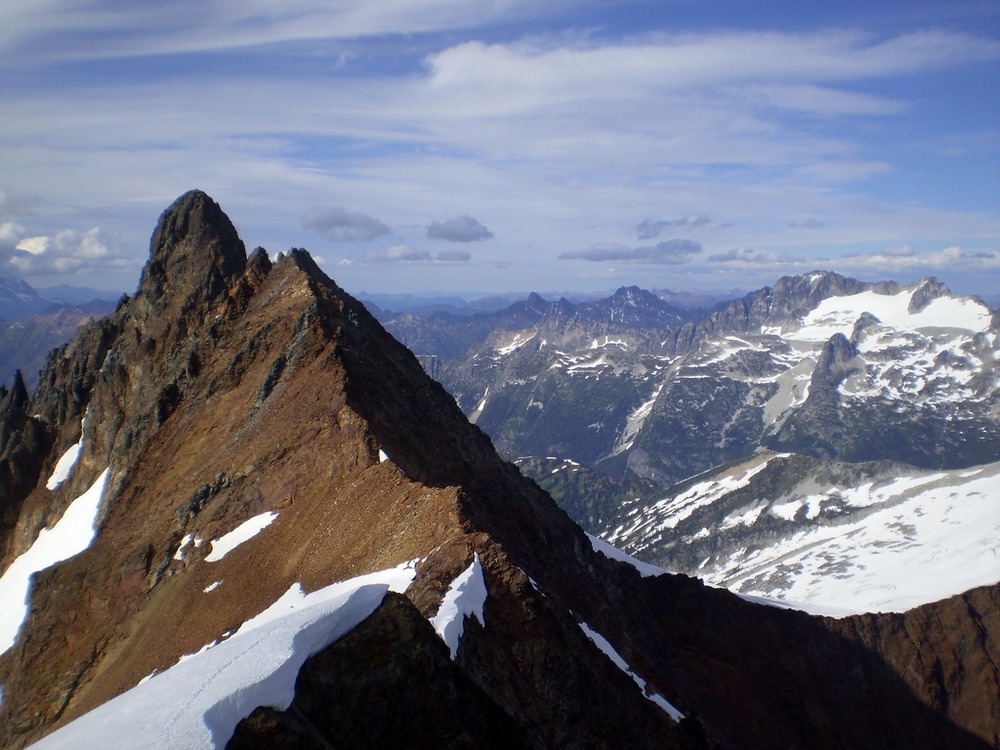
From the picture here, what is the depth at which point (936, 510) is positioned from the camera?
168 metres

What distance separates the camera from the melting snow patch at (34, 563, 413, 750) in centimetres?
1523

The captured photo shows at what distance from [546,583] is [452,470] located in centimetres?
1338

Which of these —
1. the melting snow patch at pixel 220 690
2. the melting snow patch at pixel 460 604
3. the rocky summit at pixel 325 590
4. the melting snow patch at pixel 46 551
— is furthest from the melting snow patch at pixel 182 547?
the melting snow patch at pixel 220 690

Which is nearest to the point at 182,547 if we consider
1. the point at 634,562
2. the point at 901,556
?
the point at 634,562

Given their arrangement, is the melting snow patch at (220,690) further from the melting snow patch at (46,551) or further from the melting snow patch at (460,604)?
the melting snow patch at (46,551)

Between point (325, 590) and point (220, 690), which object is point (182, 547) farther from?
point (220, 690)

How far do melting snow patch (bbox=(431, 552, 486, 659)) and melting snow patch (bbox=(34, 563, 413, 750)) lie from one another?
4434mm

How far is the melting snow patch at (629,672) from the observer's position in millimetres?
32625

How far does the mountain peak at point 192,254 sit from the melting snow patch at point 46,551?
20.1m

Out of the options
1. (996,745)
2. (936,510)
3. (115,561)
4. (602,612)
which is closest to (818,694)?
(996,745)

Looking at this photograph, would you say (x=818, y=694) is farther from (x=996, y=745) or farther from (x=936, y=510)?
(x=936, y=510)

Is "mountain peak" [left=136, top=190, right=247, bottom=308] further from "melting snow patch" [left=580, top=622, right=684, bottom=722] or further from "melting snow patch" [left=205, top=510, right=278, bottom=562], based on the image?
"melting snow patch" [left=580, top=622, right=684, bottom=722]

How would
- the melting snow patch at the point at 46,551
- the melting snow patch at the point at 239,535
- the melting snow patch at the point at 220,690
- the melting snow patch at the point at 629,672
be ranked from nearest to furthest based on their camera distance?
the melting snow patch at the point at 220,690 < the melting snow patch at the point at 629,672 < the melting snow patch at the point at 239,535 < the melting snow patch at the point at 46,551

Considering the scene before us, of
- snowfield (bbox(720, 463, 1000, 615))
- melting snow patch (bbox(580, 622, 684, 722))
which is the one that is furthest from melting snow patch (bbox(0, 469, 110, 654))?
snowfield (bbox(720, 463, 1000, 615))
